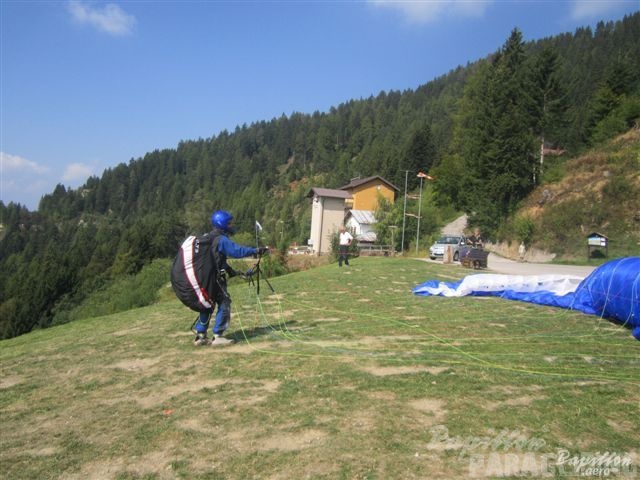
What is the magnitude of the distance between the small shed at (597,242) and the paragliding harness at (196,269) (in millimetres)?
34215

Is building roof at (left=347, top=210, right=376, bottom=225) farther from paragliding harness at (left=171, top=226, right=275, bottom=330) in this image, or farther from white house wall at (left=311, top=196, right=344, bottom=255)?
paragliding harness at (left=171, top=226, right=275, bottom=330)

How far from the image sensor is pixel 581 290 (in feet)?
36.2

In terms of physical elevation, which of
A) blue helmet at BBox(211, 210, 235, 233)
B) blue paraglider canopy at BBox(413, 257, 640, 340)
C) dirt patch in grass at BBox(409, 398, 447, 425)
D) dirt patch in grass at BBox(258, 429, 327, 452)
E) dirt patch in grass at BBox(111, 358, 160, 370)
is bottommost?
dirt patch in grass at BBox(111, 358, 160, 370)

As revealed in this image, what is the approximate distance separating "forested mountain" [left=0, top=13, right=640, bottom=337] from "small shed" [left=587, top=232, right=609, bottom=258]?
1214 centimetres

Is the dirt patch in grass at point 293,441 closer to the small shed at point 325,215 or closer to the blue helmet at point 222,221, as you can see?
the blue helmet at point 222,221

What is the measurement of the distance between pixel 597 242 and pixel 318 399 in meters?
35.5

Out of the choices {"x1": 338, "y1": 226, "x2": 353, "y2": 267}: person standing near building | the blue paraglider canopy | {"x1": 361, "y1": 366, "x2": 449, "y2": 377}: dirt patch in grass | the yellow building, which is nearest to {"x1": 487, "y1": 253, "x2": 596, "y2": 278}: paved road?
{"x1": 338, "y1": 226, "x2": 353, "y2": 267}: person standing near building

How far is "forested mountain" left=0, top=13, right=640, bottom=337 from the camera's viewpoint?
166ft

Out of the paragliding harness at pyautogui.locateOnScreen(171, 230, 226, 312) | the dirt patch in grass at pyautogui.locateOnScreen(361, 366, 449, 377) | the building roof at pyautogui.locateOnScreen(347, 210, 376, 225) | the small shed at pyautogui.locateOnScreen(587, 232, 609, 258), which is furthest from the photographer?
the building roof at pyautogui.locateOnScreen(347, 210, 376, 225)

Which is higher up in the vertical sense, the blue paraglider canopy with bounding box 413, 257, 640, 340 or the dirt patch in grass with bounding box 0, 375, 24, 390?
the blue paraglider canopy with bounding box 413, 257, 640, 340

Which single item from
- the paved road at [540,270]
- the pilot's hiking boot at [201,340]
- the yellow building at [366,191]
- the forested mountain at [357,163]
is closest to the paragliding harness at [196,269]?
the pilot's hiking boot at [201,340]

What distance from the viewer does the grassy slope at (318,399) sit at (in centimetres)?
384

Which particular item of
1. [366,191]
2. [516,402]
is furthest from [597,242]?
[366,191]

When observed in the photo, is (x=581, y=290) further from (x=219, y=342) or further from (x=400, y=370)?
(x=219, y=342)
